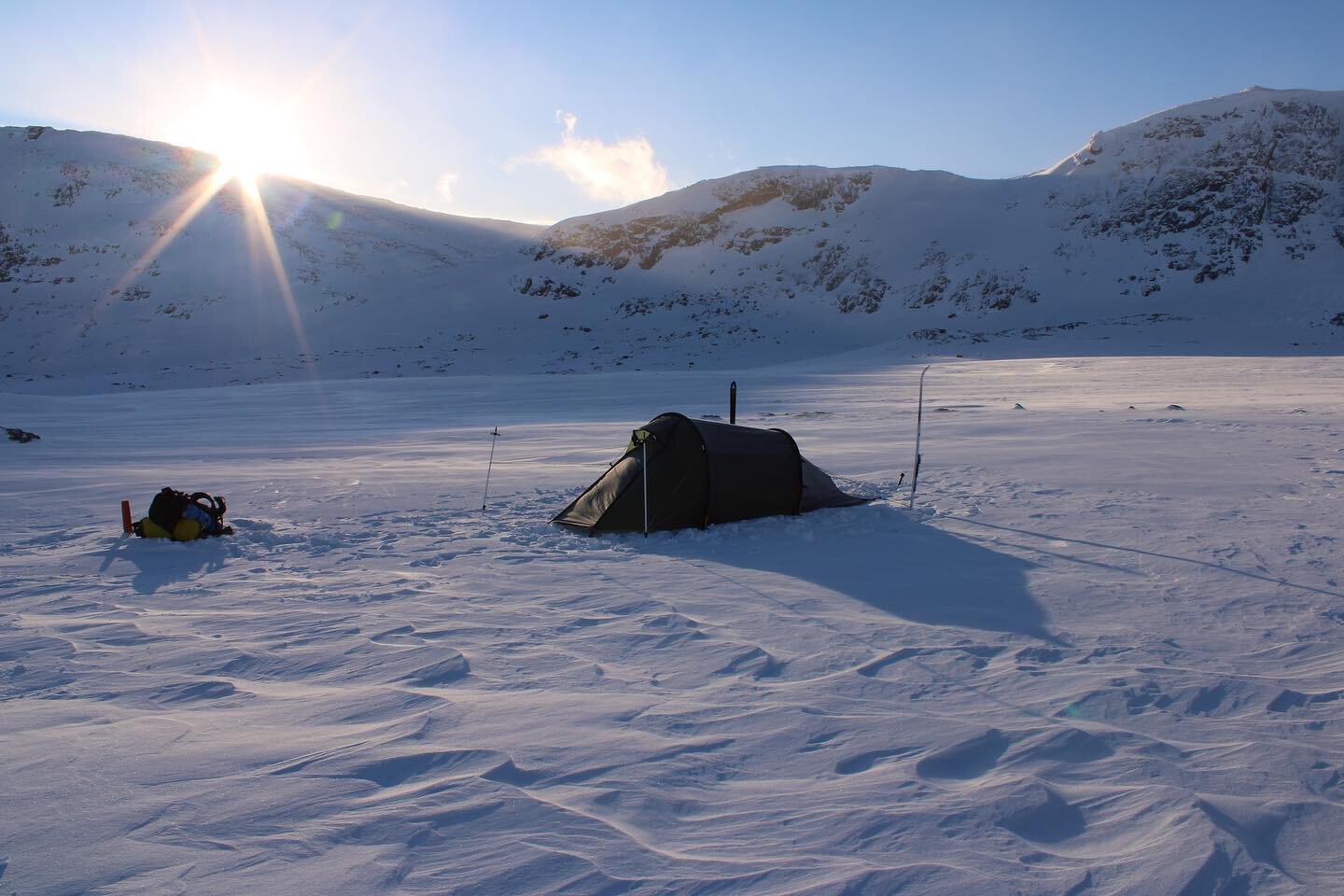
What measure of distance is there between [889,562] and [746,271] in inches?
2470

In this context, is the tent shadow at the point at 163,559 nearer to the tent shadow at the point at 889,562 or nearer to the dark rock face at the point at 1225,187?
the tent shadow at the point at 889,562

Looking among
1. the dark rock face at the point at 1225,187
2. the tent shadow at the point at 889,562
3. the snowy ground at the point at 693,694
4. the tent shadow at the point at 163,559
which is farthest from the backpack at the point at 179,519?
the dark rock face at the point at 1225,187

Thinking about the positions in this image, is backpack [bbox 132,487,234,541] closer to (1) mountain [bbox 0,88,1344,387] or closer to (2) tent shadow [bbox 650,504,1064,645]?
(2) tent shadow [bbox 650,504,1064,645]

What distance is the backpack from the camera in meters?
8.46

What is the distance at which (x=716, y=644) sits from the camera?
5430 millimetres

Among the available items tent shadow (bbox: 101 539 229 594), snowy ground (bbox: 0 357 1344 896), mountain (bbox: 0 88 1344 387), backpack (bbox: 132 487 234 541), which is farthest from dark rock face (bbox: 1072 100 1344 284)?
tent shadow (bbox: 101 539 229 594)

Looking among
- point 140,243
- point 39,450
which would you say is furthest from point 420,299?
Result: point 39,450

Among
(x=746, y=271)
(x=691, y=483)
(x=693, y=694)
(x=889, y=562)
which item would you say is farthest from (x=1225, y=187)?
(x=693, y=694)

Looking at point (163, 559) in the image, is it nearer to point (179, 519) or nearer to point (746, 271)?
point (179, 519)

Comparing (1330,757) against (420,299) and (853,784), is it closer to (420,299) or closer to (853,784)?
(853,784)

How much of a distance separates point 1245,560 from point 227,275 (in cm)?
7529

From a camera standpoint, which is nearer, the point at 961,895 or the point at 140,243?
A: the point at 961,895

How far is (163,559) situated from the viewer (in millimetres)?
7984

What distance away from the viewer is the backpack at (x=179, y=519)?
846cm
